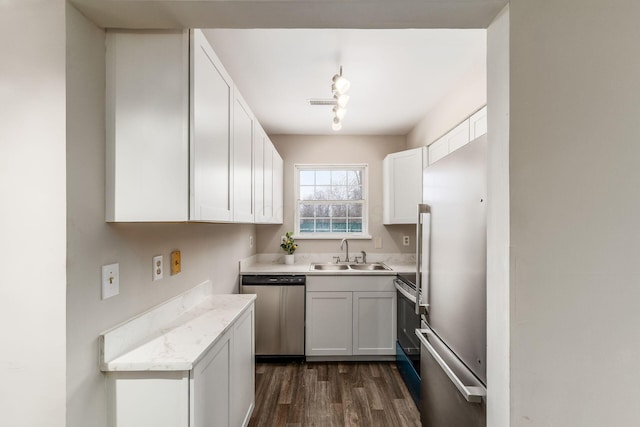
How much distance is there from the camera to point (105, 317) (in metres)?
1.08

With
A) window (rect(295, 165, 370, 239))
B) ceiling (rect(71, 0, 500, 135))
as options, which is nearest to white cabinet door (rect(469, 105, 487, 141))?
ceiling (rect(71, 0, 500, 135))

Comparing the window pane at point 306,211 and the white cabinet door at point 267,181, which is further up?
the white cabinet door at point 267,181

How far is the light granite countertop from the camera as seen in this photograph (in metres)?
1.08

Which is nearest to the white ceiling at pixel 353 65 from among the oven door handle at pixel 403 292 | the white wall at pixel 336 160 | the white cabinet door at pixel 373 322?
the white wall at pixel 336 160

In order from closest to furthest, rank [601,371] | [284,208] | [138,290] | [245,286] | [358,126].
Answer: [601,371]
[138,290]
[245,286]
[358,126]
[284,208]

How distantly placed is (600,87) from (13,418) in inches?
80.4

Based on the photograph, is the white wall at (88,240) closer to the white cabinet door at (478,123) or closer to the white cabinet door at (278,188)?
the white cabinet door at (278,188)

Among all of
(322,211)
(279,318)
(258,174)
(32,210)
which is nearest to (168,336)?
(32,210)

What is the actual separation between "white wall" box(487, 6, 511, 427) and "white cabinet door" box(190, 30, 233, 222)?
105 centimetres

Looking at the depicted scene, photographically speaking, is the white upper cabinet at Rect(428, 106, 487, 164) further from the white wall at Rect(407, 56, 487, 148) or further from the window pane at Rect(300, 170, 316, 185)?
the window pane at Rect(300, 170, 316, 185)

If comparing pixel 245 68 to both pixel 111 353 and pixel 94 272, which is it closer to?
pixel 94 272

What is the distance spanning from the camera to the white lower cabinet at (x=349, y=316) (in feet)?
9.57

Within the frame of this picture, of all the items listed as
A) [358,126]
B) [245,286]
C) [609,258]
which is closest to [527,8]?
[609,258]

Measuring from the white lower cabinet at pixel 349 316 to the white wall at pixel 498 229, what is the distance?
203cm
